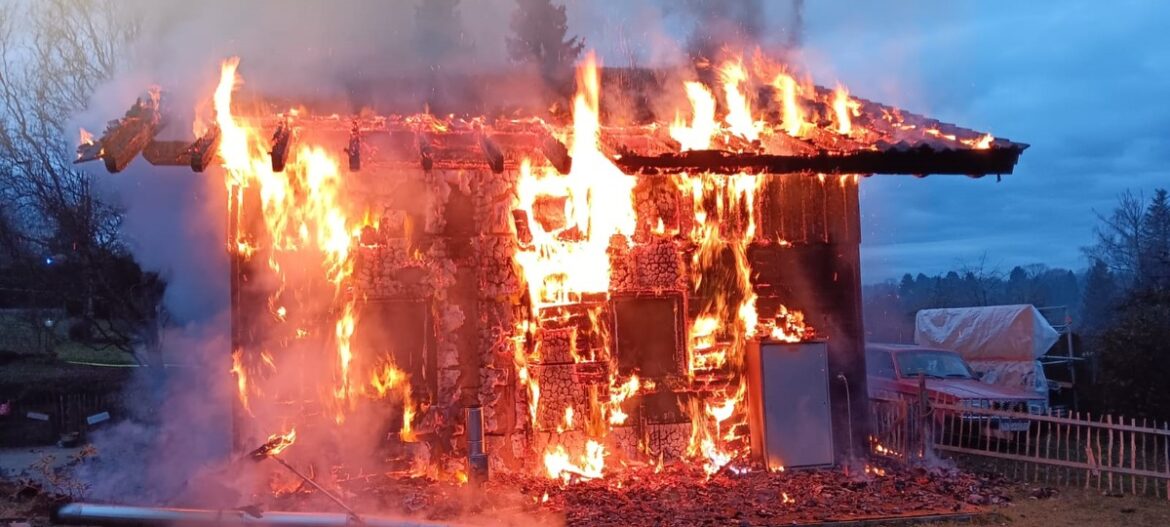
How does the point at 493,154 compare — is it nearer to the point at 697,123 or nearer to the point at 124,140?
the point at 697,123

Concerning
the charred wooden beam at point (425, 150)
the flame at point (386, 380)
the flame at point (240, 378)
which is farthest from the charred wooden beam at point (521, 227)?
the flame at point (240, 378)

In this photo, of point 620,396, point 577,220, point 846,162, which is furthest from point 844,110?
point 620,396

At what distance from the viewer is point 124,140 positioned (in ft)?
27.8

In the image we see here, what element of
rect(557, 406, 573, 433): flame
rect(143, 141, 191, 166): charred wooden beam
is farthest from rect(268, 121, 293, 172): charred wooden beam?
rect(557, 406, 573, 433): flame

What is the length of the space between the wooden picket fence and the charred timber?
329 centimetres

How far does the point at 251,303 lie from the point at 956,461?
32.7 feet

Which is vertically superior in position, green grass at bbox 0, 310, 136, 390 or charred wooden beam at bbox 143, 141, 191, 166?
charred wooden beam at bbox 143, 141, 191, 166

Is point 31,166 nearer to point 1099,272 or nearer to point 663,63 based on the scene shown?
point 663,63

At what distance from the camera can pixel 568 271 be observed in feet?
33.9

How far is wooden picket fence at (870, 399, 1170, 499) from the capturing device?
10203 mm

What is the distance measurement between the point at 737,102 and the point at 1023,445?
7857 mm

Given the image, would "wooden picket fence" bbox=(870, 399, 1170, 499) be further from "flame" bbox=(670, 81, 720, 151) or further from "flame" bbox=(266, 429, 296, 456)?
"flame" bbox=(266, 429, 296, 456)

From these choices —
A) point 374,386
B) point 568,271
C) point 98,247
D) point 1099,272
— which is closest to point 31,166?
point 98,247

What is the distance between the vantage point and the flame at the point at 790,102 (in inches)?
418
